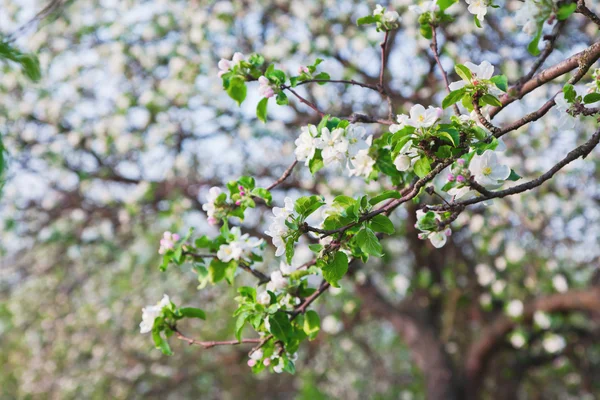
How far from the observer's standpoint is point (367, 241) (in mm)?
1324

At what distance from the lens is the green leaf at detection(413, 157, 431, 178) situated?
1.34 meters

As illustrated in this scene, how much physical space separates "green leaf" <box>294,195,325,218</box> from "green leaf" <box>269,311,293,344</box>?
0.37 m

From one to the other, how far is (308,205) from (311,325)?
48cm

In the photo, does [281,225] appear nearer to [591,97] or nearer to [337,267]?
[337,267]

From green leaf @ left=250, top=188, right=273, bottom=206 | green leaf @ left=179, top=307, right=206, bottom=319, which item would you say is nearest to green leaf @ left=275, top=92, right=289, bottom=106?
green leaf @ left=250, top=188, right=273, bottom=206

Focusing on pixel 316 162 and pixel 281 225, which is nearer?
pixel 281 225

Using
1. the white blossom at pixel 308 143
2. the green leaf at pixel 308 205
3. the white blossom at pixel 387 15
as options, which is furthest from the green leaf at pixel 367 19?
the green leaf at pixel 308 205

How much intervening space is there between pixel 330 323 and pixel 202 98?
2.21 meters

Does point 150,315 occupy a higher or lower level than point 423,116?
lower

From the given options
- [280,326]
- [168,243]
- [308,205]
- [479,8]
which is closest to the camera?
[308,205]

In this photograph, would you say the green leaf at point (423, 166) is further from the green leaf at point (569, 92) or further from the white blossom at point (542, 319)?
the white blossom at point (542, 319)

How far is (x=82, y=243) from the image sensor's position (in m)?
5.04

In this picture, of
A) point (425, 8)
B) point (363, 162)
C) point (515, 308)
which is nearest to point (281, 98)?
point (363, 162)

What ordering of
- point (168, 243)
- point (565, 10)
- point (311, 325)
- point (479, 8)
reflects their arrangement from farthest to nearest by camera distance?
point (168, 243) < point (311, 325) < point (479, 8) < point (565, 10)
